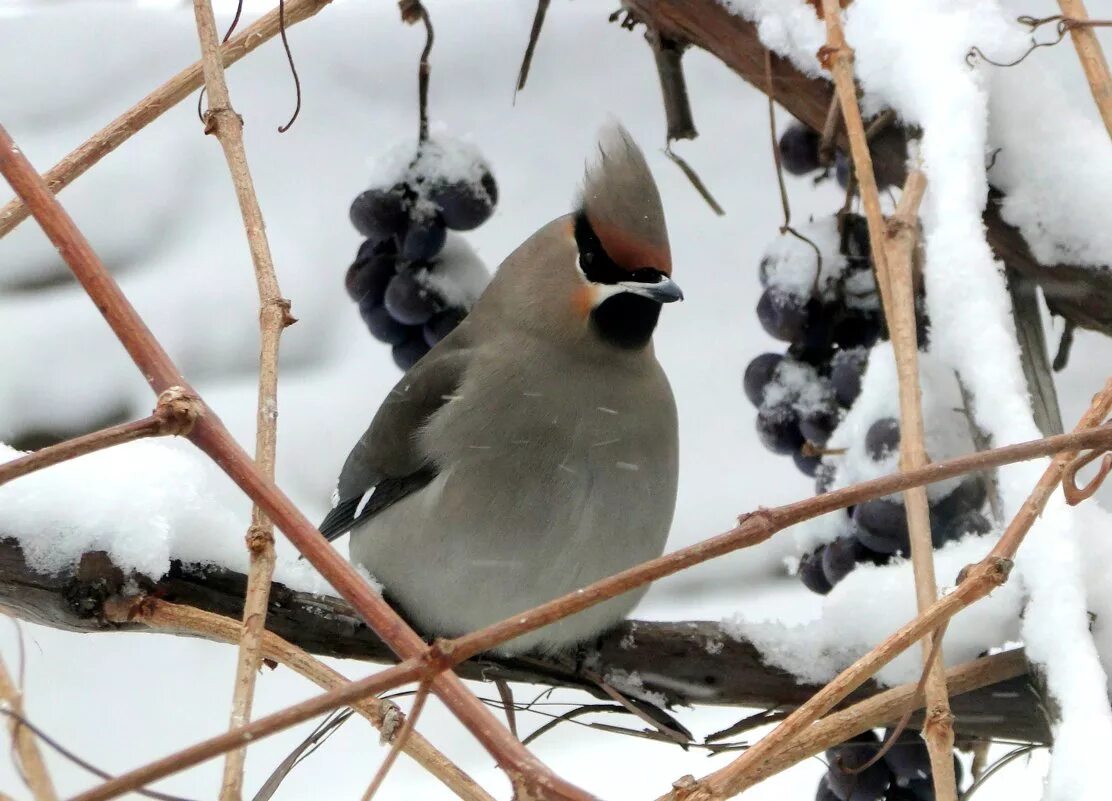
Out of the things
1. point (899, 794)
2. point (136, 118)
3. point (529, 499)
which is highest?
point (136, 118)

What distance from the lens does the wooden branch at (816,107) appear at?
159cm

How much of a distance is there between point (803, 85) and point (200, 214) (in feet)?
5.41

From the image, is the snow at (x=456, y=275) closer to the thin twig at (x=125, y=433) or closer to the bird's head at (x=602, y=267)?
the bird's head at (x=602, y=267)

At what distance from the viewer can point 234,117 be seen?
1.15m

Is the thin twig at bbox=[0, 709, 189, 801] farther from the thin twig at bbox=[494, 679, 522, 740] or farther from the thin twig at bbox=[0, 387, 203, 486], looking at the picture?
the thin twig at bbox=[494, 679, 522, 740]

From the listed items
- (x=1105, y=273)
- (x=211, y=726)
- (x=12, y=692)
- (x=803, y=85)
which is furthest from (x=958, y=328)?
(x=211, y=726)

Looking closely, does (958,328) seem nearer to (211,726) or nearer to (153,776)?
(153,776)

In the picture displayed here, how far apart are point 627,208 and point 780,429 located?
1.25 feet

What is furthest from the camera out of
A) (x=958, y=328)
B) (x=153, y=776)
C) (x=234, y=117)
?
(x=958, y=328)

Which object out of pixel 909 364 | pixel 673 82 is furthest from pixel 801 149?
pixel 909 364

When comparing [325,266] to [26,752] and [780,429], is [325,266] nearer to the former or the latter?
[780,429]

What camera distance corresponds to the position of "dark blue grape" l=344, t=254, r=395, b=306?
1977 mm

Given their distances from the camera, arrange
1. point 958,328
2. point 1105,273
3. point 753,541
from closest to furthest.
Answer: point 753,541 < point 958,328 < point 1105,273

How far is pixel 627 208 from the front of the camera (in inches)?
67.6
